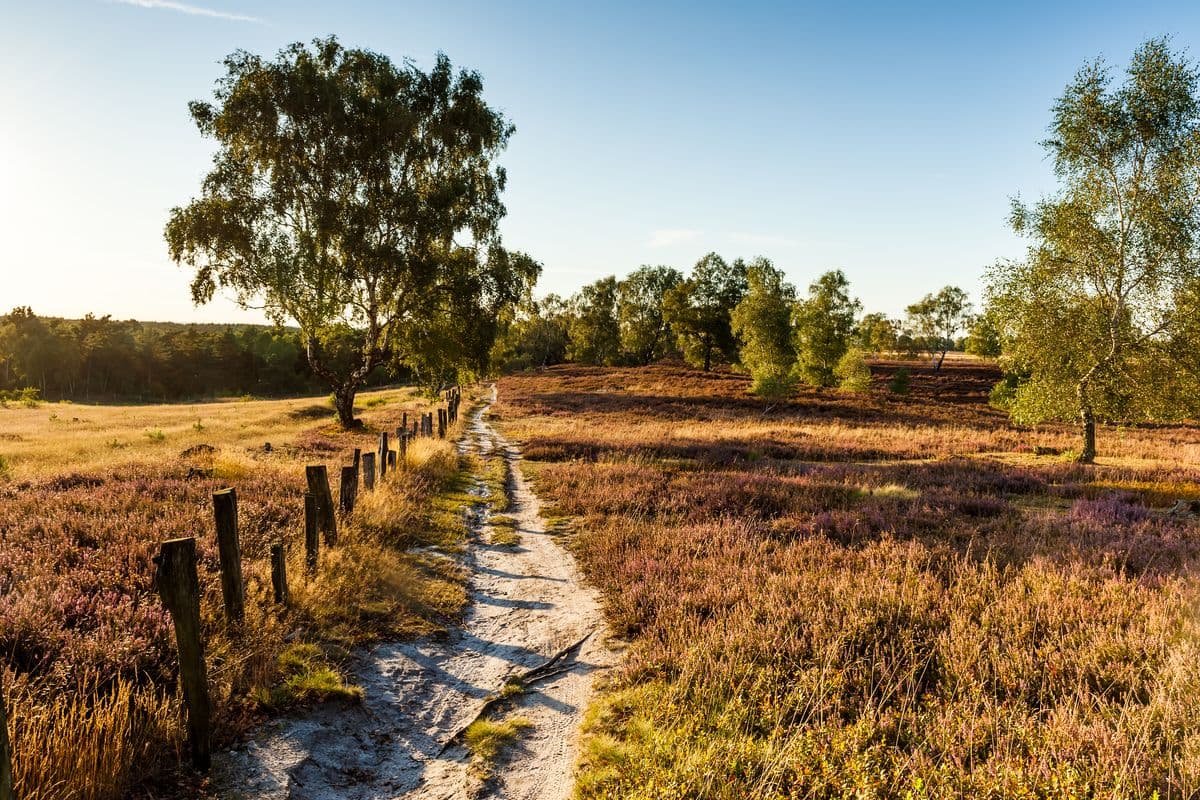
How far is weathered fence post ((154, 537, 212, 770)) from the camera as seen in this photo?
4.27m

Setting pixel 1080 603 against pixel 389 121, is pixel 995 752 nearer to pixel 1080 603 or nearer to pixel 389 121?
pixel 1080 603

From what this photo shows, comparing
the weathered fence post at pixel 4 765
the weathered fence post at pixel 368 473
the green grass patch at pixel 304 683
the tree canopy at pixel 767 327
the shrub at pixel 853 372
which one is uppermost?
the tree canopy at pixel 767 327

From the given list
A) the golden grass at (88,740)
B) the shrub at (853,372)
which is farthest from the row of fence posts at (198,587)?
the shrub at (853,372)

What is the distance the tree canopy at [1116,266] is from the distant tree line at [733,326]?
2167cm

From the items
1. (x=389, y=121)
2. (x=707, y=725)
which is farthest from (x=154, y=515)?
(x=389, y=121)

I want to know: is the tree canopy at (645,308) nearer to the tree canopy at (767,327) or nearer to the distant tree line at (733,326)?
the distant tree line at (733,326)

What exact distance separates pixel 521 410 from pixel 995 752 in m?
39.1

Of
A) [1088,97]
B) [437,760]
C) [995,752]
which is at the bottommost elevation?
[437,760]

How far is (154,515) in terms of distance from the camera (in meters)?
9.18

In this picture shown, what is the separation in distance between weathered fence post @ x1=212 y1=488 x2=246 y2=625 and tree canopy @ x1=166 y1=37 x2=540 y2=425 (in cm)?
1941

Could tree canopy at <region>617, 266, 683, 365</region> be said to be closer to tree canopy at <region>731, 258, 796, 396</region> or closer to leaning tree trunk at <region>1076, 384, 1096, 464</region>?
tree canopy at <region>731, 258, 796, 396</region>

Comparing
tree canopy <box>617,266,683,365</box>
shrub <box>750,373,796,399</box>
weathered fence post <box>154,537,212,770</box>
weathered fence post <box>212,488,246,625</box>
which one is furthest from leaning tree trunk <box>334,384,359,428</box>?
tree canopy <box>617,266,683,365</box>

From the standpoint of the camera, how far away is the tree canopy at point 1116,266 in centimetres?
1897

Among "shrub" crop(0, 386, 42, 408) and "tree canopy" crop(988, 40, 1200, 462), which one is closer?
"tree canopy" crop(988, 40, 1200, 462)
